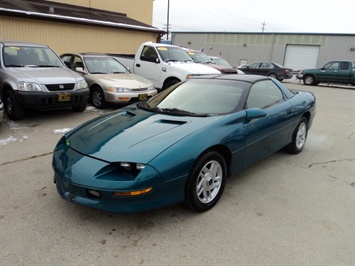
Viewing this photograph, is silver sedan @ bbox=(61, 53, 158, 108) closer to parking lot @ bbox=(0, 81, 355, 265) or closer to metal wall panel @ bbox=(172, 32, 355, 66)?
parking lot @ bbox=(0, 81, 355, 265)

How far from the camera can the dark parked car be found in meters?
20.0

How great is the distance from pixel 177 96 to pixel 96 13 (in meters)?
13.1

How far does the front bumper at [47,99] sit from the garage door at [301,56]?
32.7 metres

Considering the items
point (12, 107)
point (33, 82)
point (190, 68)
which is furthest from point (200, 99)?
point (190, 68)

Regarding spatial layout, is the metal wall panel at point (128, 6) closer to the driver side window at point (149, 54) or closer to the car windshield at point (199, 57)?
the car windshield at point (199, 57)

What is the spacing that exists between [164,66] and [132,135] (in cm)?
648

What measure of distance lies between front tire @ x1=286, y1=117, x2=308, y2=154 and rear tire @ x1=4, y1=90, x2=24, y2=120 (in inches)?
205

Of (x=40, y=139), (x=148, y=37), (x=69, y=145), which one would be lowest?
(x=40, y=139)

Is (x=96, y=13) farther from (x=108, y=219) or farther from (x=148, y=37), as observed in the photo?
(x=108, y=219)

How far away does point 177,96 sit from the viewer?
12.8ft

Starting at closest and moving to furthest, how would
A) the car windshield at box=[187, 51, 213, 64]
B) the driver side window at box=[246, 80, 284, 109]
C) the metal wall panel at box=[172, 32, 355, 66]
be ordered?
the driver side window at box=[246, 80, 284, 109]
the car windshield at box=[187, 51, 213, 64]
the metal wall panel at box=[172, 32, 355, 66]

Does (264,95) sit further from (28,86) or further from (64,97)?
(28,86)

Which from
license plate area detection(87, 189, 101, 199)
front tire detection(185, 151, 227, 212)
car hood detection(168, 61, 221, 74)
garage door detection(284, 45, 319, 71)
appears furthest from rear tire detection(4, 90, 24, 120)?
garage door detection(284, 45, 319, 71)

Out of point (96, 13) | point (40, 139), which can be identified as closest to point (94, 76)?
point (40, 139)
